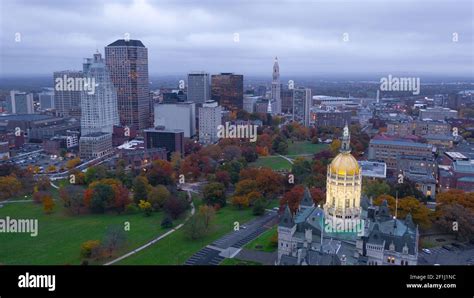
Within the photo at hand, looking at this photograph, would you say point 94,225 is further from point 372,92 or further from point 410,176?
point 372,92

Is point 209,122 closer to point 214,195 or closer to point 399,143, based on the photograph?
point 399,143

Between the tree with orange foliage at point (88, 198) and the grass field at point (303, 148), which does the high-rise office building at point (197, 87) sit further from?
the tree with orange foliage at point (88, 198)

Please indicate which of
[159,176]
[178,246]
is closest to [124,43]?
[159,176]

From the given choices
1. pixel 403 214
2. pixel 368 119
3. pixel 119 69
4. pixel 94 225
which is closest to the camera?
pixel 403 214

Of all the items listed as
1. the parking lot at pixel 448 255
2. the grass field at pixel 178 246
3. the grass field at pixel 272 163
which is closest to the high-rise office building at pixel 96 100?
the grass field at pixel 272 163

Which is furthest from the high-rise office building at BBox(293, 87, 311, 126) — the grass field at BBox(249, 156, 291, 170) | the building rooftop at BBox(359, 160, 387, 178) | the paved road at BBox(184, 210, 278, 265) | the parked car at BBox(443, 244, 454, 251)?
the parked car at BBox(443, 244, 454, 251)

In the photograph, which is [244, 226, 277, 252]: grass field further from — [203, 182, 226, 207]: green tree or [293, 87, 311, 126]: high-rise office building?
[293, 87, 311, 126]: high-rise office building

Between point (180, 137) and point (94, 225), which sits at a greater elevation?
point (180, 137)
